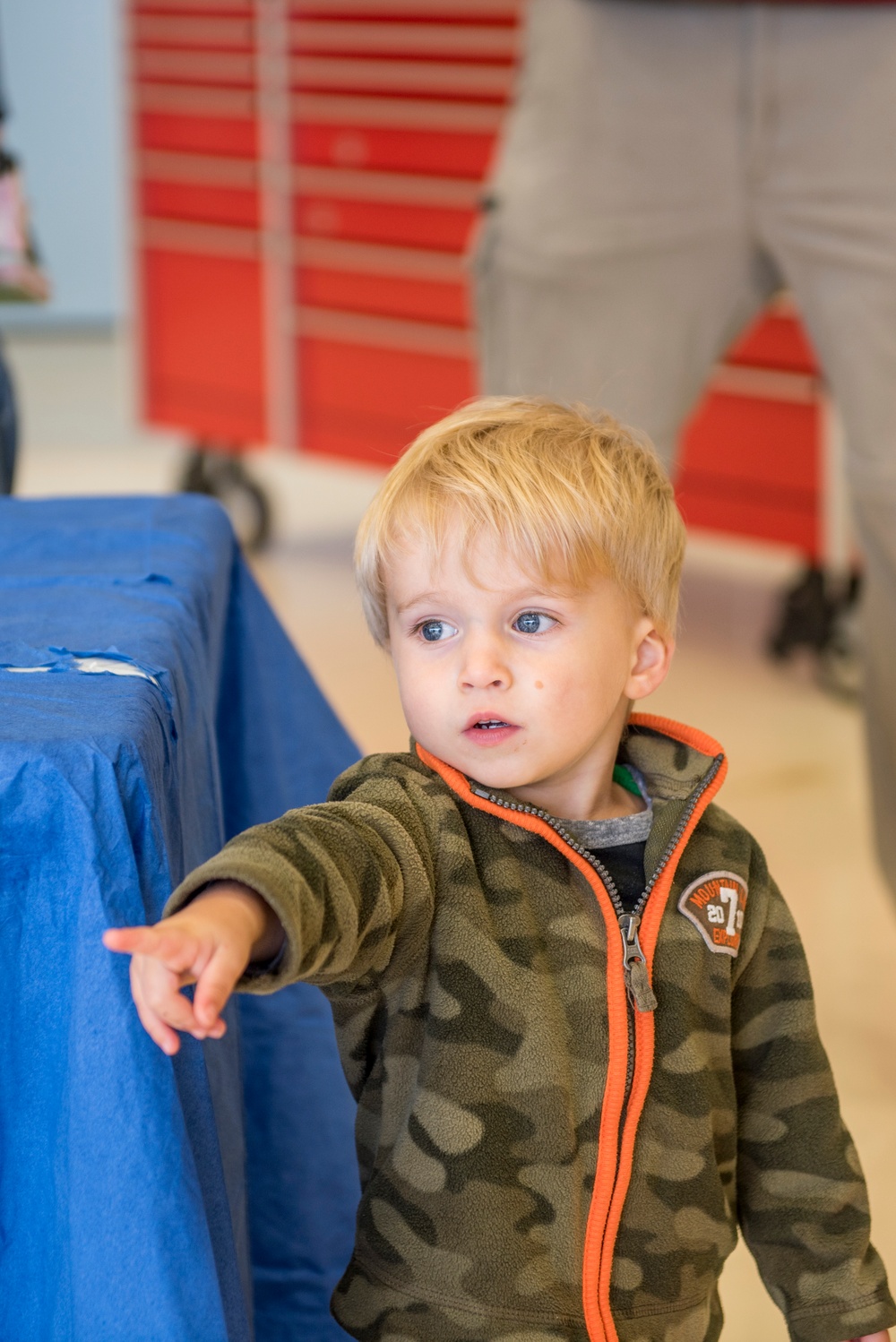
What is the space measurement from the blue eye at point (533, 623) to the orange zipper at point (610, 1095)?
0.27ft

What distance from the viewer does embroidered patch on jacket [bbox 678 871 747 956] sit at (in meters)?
0.81

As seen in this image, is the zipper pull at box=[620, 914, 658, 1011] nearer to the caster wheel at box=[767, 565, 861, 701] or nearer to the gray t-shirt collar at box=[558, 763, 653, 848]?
the gray t-shirt collar at box=[558, 763, 653, 848]

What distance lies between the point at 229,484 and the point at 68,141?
75.2 inches

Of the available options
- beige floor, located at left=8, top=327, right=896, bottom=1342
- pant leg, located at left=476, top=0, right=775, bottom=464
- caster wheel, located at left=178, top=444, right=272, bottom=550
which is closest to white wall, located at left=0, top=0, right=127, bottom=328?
beige floor, located at left=8, top=327, right=896, bottom=1342

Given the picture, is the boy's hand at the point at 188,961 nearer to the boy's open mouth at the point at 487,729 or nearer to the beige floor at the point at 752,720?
the boy's open mouth at the point at 487,729

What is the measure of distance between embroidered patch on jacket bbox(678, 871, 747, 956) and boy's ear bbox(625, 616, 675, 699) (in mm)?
104

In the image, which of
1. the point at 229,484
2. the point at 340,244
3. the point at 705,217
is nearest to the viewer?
the point at 705,217

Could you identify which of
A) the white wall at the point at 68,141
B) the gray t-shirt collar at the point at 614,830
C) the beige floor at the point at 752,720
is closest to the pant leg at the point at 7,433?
the gray t-shirt collar at the point at 614,830

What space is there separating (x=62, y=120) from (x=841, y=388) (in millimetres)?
4092

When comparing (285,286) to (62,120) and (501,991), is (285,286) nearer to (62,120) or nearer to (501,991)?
(62,120)

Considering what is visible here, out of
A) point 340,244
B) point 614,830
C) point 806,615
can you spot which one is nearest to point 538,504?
point 614,830

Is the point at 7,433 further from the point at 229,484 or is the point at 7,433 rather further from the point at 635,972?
the point at 229,484

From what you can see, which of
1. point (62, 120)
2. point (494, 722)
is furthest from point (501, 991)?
point (62, 120)

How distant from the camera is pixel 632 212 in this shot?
5.20 ft
